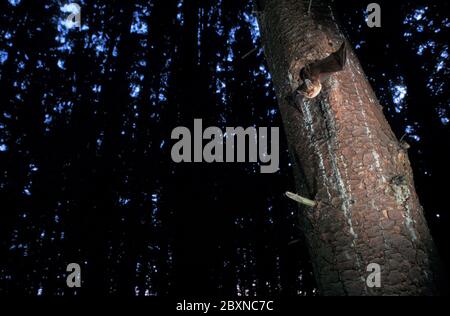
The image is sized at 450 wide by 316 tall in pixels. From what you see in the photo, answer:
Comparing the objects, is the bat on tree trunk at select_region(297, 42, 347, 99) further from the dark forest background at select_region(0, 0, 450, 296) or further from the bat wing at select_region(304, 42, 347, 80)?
the dark forest background at select_region(0, 0, 450, 296)

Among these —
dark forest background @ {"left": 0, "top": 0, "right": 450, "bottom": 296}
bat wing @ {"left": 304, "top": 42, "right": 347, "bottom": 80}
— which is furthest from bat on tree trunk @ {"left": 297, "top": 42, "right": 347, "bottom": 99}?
dark forest background @ {"left": 0, "top": 0, "right": 450, "bottom": 296}

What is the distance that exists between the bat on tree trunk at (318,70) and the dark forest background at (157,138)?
4423mm

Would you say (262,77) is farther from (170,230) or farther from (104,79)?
(170,230)

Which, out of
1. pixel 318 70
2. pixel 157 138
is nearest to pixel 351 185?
pixel 318 70

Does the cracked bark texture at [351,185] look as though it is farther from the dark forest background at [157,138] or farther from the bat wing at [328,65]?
the dark forest background at [157,138]

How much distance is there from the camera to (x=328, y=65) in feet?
4.58

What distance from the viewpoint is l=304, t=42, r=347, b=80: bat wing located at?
1.38m

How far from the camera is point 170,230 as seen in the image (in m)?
8.61

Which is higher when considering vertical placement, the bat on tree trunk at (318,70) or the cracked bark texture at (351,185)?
the bat on tree trunk at (318,70)

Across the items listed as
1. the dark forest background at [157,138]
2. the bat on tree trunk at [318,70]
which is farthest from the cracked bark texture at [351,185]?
the dark forest background at [157,138]

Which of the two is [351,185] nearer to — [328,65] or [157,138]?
[328,65]

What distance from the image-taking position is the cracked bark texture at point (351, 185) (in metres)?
1.07

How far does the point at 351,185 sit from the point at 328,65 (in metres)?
0.62

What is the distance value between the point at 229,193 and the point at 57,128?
16.7ft
